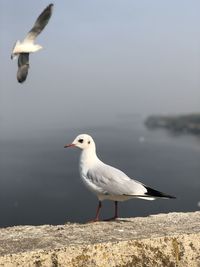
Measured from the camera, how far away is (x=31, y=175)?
115 m

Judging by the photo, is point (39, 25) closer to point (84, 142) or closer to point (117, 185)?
point (84, 142)

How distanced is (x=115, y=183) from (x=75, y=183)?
94596 mm

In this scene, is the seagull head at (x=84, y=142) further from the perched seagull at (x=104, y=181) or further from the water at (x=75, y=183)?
the water at (x=75, y=183)

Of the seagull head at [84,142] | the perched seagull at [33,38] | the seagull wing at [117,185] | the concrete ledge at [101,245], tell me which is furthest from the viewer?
the perched seagull at [33,38]

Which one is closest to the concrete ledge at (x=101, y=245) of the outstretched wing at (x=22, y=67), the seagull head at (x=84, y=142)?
the seagull head at (x=84, y=142)

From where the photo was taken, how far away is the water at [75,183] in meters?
79.7

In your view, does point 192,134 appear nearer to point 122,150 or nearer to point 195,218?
point 122,150

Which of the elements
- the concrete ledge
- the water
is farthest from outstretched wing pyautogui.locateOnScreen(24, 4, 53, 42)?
the water

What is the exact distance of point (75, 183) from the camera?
10000 centimetres

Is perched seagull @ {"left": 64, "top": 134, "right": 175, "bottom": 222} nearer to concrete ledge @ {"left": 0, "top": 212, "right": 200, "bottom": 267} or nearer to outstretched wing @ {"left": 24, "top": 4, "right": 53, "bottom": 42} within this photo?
concrete ledge @ {"left": 0, "top": 212, "right": 200, "bottom": 267}

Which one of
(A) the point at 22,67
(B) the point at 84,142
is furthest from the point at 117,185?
(A) the point at 22,67

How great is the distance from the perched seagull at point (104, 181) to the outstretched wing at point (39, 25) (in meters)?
1.73

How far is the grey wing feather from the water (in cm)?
A: 4183

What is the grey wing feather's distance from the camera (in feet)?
19.8
